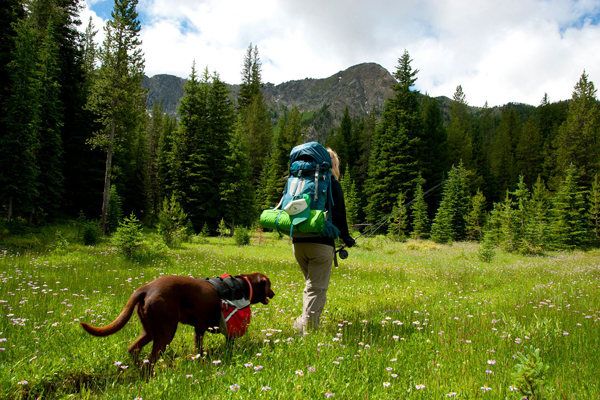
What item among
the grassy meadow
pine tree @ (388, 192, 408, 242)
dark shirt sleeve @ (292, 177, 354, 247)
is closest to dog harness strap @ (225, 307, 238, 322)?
the grassy meadow

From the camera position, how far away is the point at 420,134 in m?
37.3

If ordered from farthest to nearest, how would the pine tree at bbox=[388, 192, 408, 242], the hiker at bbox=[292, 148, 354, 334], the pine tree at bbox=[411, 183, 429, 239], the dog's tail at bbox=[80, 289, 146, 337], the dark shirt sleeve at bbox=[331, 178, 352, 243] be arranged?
the pine tree at bbox=[411, 183, 429, 239]
the pine tree at bbox=[388, 192, 408, 242]
the dark shirt sleeve at bbox=[331, 178, 352, 243]
the hiker at bbox=[292, 148, 354, 334]
the dog's tail at bbox=[80, 289, 146, 337]

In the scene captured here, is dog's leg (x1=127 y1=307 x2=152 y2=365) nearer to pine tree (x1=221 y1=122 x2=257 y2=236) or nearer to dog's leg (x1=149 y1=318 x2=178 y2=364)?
dog's leg (x1=149 y1=318 x2=178 y2=364)

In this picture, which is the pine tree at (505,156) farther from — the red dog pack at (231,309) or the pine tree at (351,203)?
the red dog pack at (231,309)

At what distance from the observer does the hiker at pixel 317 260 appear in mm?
3910

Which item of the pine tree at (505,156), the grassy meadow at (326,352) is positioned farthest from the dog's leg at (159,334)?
the pine tree at (505,156)

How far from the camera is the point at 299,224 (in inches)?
139

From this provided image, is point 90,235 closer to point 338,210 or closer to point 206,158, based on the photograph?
point 338,210

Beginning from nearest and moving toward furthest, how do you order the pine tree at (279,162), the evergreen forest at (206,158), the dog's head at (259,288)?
the dog's head at (259,288)
the evergreen forest at (206,158)
the pine tree at (279,162)

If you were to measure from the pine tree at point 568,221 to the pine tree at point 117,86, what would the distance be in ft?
111

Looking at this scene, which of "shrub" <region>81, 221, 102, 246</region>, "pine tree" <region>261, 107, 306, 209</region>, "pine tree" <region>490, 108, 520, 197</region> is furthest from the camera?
"pine tree" <region>490, 108, 520, 197</region>

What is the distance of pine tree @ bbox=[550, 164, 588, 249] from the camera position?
2355 cm

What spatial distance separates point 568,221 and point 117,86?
126 feet

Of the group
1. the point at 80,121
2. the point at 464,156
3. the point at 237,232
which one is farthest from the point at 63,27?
the point at 464,156
